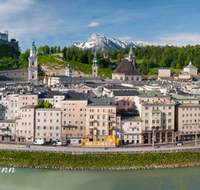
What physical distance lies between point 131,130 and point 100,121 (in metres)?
4.12

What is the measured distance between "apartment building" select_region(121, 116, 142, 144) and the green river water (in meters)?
6.95

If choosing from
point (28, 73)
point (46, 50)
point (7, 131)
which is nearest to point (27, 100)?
point (7, 131)

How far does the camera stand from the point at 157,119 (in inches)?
1587

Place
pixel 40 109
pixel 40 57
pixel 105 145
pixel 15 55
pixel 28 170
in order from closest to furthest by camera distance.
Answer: pixel 28 170 → pixel 105 145 → pixel 40 109 → pixel 40 57 → pixel 15 55

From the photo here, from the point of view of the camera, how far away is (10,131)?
41.9 m

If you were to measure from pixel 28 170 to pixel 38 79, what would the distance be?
5983cm

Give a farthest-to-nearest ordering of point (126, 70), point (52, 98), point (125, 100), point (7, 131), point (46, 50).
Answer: point (46, 50)
point (126, 70)
point (125, 100)
point (52, 98)
point (7, 131)

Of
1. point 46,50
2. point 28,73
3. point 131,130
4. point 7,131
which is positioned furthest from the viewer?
point 46,50

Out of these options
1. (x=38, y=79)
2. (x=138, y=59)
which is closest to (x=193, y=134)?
(x=38, y=79)

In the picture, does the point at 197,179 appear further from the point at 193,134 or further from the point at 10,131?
the point at 10,131

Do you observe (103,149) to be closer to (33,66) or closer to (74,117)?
(74,117)

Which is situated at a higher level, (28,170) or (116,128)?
(116,128)

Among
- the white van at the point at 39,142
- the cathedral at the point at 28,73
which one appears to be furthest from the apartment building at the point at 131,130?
the cathedral at the point at 28,73

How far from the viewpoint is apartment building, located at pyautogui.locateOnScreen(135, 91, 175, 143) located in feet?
132
